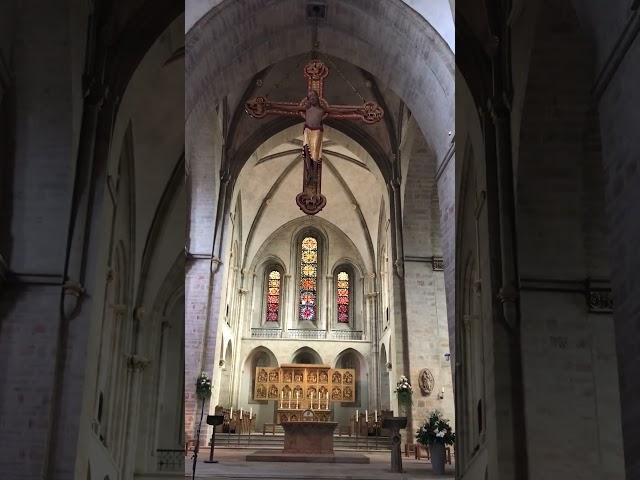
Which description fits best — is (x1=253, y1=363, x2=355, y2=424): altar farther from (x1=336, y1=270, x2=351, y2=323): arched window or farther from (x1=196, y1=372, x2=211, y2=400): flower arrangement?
(x1=196, y1=372, x2=211, y2=400): flower arrangement

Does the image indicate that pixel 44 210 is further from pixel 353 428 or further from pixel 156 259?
pixel 353 428

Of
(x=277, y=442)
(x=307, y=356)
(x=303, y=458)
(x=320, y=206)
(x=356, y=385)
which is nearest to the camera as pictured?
(x=320, y=206)

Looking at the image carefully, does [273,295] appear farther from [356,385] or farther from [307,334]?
[356,385]

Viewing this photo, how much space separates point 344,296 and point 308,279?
1669 millimetres

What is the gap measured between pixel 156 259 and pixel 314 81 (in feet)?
16.6

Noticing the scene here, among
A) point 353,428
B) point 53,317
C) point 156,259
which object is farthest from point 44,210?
point 353,428

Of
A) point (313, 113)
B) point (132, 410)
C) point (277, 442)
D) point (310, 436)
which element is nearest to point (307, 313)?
point (277, 442)

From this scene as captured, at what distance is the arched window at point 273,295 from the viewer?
30.7 meters

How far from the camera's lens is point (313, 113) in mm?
15578

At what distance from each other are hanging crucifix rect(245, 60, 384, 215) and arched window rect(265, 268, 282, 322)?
50.9 feet

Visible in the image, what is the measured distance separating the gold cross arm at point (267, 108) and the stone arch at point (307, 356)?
50.8ft

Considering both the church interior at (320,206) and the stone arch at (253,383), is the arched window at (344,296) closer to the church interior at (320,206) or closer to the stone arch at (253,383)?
the stone arch at (253,383)

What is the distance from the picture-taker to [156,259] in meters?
13.1

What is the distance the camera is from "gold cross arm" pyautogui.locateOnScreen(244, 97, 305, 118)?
14.9 meters
